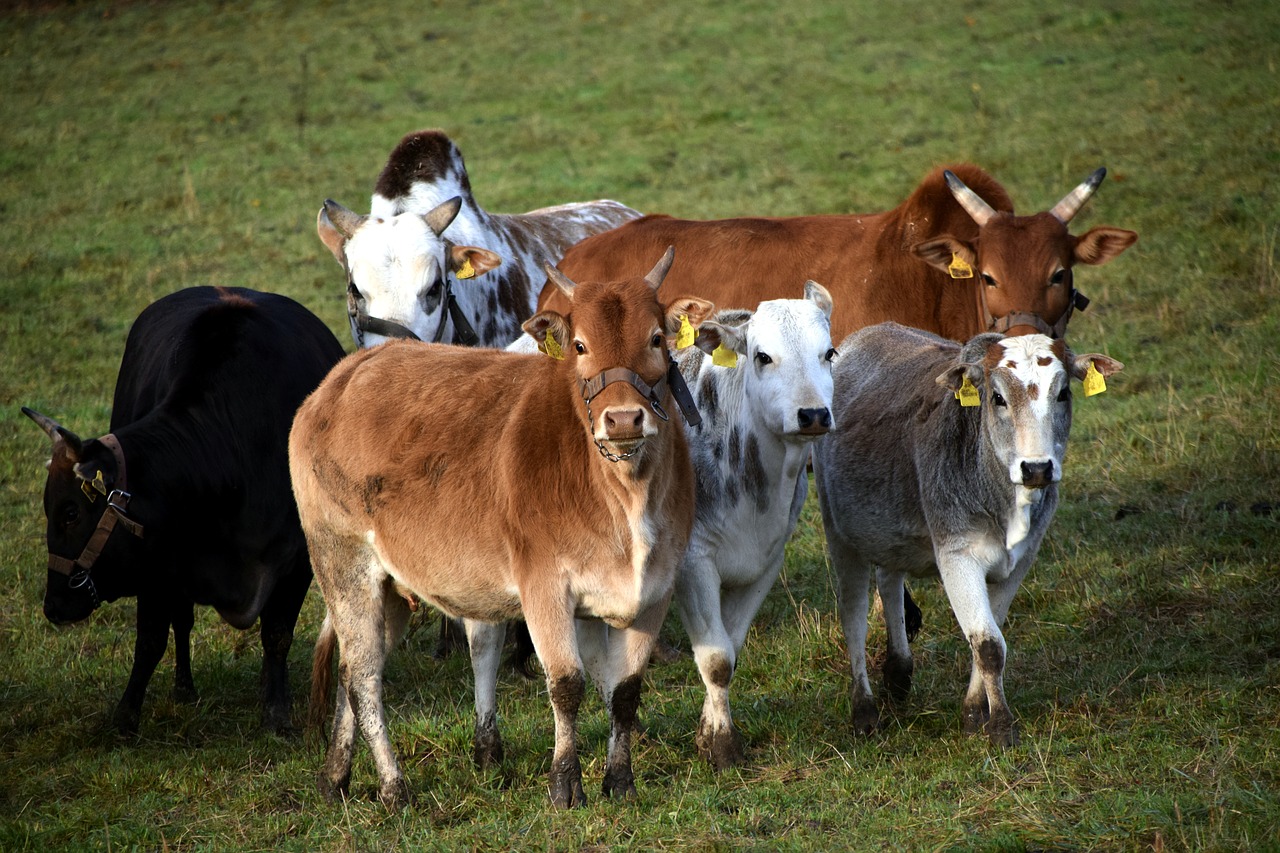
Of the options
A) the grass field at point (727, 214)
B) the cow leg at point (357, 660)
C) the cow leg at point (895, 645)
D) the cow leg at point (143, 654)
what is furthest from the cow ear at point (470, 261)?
the cow leg at point (895, 645)

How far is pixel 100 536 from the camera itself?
630cm

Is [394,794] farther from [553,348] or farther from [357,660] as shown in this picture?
[553,348]

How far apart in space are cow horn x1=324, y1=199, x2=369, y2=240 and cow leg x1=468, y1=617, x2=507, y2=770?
9.36ft

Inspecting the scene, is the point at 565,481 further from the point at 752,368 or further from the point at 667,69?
the point at 667,69

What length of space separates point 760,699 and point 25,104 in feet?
59.7

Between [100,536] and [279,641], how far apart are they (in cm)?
102

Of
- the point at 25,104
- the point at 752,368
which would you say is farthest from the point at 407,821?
the point at 25,104

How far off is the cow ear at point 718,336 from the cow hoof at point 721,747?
1.61 meters

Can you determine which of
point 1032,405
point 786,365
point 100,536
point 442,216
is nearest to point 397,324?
point 442,216

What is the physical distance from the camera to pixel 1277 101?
1562 centimetres

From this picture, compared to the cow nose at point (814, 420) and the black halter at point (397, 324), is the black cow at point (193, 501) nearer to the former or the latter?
the black halter at point (397, 324)

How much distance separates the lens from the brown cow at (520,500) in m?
4.89

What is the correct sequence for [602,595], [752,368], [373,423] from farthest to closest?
[752,368] → [373,423] → [602,595]


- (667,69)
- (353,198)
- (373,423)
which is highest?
(667,69)
